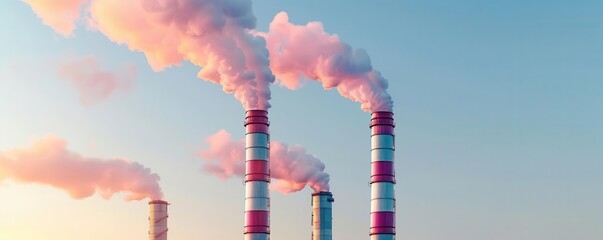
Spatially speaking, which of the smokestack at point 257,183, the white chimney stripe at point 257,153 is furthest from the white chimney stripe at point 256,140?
the white chimney stripe at point 257,153

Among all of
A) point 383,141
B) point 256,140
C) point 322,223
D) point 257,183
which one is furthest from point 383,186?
Result: point 256,140

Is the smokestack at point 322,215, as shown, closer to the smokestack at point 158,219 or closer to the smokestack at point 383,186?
the smokestack at point 383,186

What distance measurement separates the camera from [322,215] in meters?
64.4

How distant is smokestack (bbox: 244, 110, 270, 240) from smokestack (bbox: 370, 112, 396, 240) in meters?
6.86

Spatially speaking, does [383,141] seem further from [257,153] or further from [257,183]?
[257,183]

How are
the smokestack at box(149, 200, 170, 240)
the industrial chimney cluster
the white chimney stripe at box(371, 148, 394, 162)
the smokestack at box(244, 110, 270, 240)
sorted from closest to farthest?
the smokestack at box(244, 110, 270, 240) → the industrial chimney cluster → the white chimney stripe at box(371, 148, 394, 162) → the smokestack at box(149, 200, 170, 240)

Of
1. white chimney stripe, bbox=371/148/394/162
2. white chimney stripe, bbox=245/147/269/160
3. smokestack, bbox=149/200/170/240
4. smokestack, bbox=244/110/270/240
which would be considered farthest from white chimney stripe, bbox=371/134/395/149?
smokestack, bbox=149/200/170/240

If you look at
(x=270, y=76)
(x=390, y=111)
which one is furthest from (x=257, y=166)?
(x=390, y=111)

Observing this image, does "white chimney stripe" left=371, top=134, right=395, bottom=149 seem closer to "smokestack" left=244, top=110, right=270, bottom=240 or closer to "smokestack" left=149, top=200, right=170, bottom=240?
"smokestack" left=244, top=110, right=270, bottom=240

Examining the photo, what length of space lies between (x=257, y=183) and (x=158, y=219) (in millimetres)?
10915

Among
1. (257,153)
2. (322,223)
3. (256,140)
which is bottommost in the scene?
(322,223)

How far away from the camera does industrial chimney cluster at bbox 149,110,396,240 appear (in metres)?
56.5

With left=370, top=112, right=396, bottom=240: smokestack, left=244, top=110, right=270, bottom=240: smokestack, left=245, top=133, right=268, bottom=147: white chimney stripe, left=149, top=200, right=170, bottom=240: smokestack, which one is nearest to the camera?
left=244, top=110, right=270, bottom=240: smokestack

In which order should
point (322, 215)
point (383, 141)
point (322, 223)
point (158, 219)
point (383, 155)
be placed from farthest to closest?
point (322, 215), point (158, 219), point (322, 223), point (383, 141), point (383, 155)
